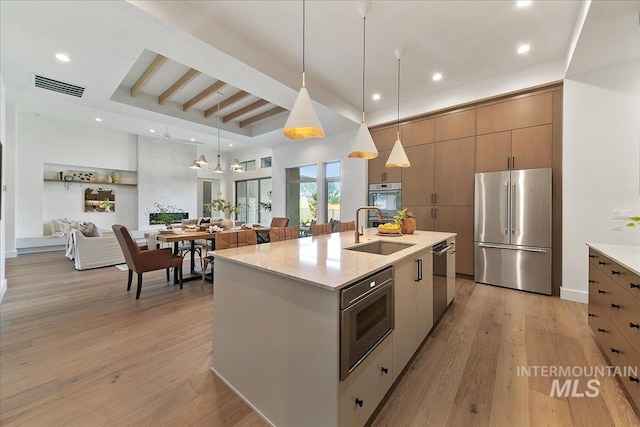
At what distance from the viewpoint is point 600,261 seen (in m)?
2.09

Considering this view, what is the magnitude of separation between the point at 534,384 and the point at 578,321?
5.21ft

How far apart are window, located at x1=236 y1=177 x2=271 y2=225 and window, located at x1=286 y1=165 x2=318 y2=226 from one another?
2045 millimetres

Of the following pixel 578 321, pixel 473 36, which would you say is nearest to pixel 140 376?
pixel 578 321

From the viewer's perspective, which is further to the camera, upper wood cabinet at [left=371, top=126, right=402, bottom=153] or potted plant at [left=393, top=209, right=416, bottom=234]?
upper wood cabinet at [left=371, top=126, right=402, bottom=153]

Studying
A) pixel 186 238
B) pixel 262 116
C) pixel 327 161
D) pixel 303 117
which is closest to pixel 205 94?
pixel 262 116

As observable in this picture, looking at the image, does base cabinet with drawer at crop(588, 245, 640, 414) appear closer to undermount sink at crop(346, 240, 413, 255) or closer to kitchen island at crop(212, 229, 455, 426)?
kitchen island at crop(212, 229, 455, 426)

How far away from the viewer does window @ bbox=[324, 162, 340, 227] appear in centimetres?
625

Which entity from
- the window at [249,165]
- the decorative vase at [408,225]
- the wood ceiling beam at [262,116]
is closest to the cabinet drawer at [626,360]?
the decorative vase at [408,225]

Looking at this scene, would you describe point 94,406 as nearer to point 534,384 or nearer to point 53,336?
point 53,336

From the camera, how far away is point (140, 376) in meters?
1.90

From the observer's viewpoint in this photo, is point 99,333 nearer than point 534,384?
No

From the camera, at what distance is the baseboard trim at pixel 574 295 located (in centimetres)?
331

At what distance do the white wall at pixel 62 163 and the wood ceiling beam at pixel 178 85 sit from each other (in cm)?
405

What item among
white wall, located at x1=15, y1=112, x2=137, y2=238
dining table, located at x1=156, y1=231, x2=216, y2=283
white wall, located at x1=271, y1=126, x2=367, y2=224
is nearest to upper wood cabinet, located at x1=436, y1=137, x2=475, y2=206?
white wall, located at x1=271, y1=126, x2=367, y2=224
